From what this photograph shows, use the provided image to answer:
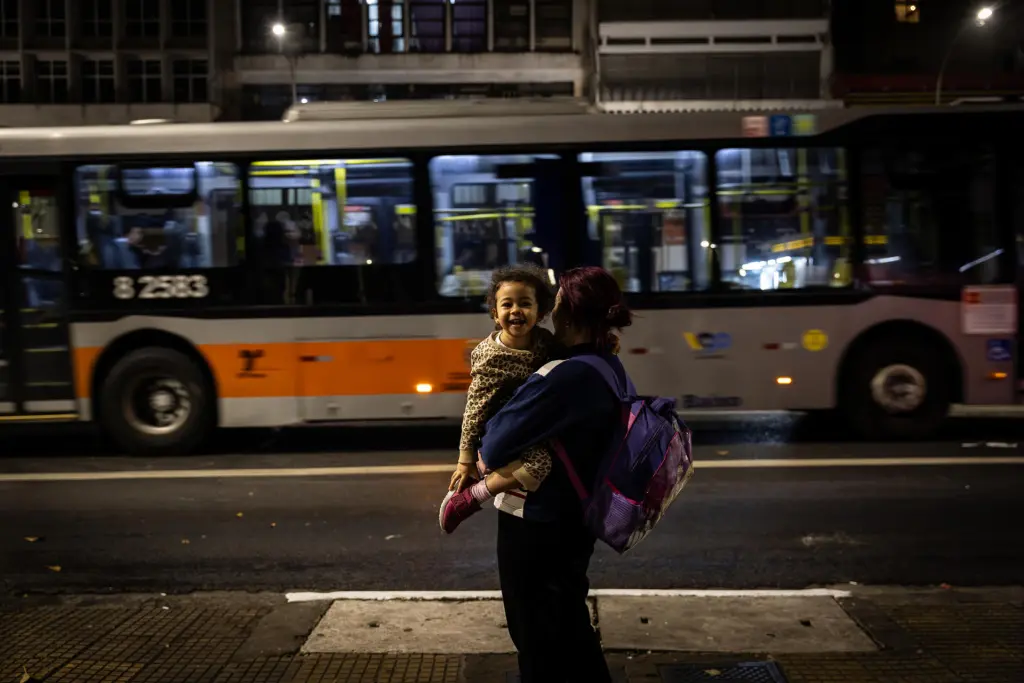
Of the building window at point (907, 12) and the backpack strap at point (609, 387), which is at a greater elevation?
the building window at point (907, 12)

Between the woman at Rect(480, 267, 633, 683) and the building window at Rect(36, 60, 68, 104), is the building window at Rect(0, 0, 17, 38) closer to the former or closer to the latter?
the building window at Rect(36, 60, 68, 104)

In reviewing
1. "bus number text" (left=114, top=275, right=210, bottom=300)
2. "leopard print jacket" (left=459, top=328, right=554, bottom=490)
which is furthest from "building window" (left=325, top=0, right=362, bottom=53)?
"leopard print jacket" (left=459, top=328, right=554, bottom=490)

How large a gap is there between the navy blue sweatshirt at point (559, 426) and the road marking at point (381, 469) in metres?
5.92

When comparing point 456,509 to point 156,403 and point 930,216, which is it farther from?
point 930,216

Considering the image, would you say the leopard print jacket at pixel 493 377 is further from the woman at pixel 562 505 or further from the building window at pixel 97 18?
the building window at pixel 97 18

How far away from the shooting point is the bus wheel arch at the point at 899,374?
9.84 metres

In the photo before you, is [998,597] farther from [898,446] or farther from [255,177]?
[255,177]

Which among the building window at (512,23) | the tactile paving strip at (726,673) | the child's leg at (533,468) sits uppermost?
the building window at (512,23)

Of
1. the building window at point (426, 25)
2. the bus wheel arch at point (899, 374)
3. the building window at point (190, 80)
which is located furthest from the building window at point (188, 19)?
the bus wheel arch at point (899, 374)

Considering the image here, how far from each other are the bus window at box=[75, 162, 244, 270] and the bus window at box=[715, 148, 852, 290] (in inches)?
194

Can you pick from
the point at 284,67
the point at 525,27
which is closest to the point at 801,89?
the point at 525,27

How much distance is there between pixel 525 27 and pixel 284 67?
10.5 metres

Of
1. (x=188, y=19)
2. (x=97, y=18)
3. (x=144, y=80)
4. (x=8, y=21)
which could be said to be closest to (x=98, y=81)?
(x=144, y=80)

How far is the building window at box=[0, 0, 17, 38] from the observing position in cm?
4453
